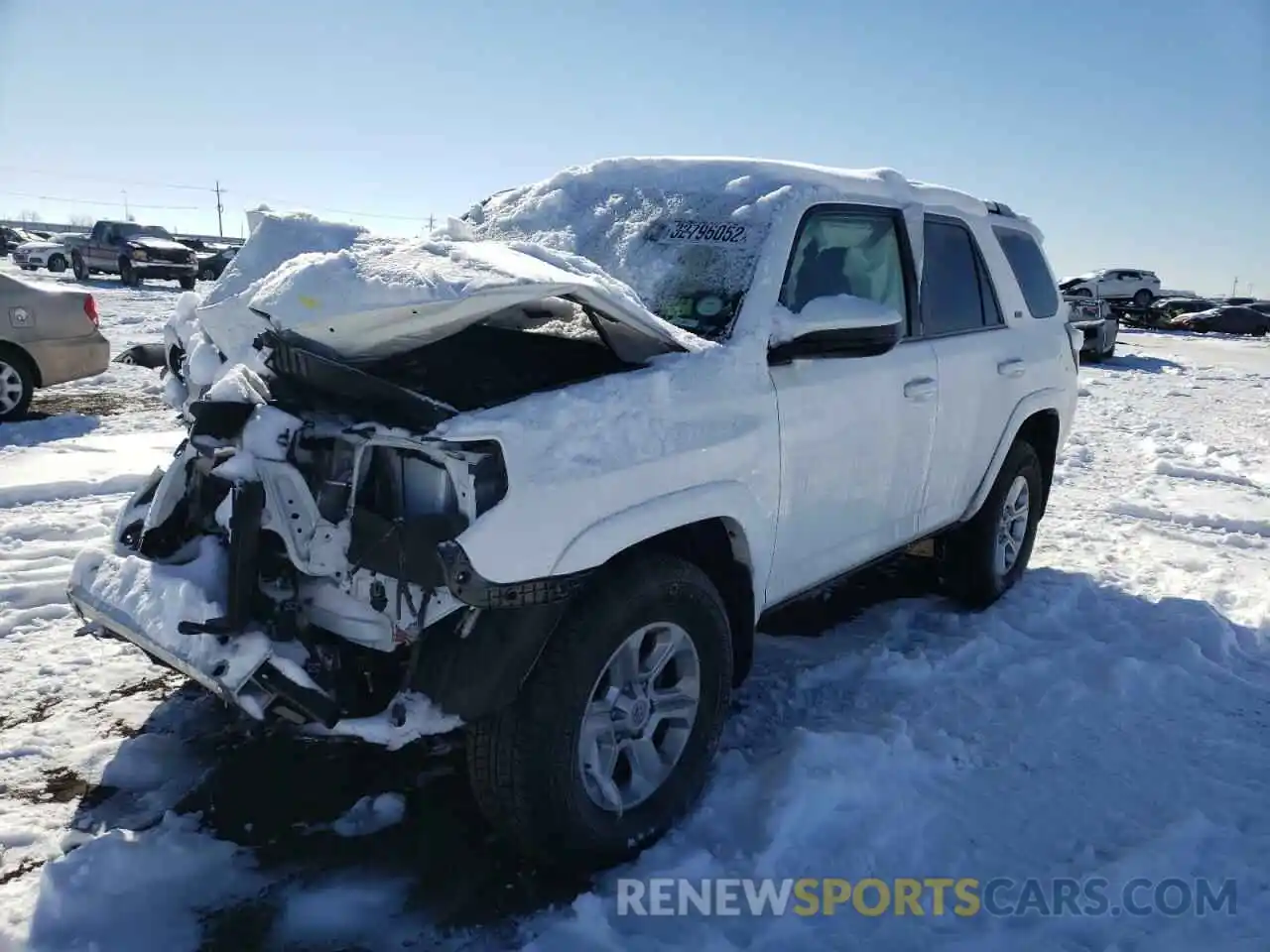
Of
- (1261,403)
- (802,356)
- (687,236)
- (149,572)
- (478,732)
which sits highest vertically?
(687,236)

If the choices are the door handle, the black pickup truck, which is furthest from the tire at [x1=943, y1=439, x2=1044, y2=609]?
the black pickup truck

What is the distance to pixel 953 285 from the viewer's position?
4.29 meters

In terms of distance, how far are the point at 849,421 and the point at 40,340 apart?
8.02 metres

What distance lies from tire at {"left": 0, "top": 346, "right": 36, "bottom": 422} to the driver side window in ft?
25.5

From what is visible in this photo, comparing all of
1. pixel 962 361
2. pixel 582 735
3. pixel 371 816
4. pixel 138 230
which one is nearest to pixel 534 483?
pixel 582 735

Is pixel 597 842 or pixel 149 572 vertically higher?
pixel 149 572

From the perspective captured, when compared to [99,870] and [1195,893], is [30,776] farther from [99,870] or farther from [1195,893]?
[1195,893]

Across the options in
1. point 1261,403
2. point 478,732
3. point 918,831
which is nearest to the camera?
point 478,732

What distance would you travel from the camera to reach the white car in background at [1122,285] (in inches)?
1453

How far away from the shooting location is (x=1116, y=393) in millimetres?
13586

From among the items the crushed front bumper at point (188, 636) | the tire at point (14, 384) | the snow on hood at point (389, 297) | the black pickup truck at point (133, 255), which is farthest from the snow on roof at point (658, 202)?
the black pickup truck at point (133, 255)

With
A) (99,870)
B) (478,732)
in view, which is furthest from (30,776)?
(478,732)

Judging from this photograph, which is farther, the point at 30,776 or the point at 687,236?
the point at 687,236

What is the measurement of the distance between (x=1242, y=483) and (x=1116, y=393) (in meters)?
6.31
